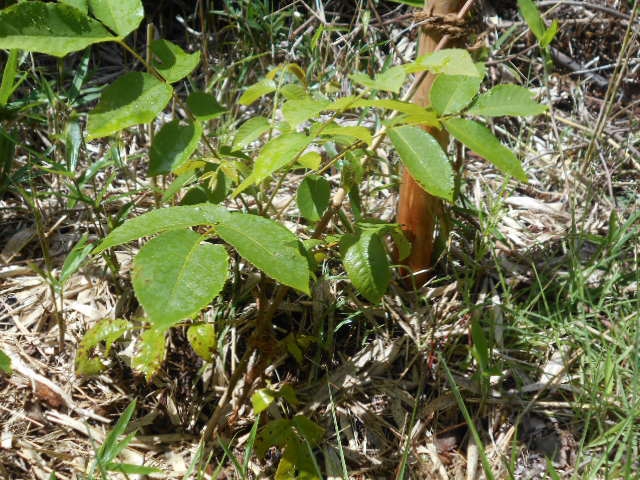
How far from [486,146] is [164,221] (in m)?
0.49

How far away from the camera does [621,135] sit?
212 centimetres

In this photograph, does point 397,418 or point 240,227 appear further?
point 397,418

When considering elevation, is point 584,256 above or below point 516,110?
below

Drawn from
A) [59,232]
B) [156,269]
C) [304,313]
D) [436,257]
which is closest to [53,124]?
[59,232]

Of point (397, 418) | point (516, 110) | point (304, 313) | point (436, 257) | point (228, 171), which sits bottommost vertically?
point (397, 418)

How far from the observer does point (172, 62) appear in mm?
1071

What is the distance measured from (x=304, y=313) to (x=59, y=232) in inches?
30.5

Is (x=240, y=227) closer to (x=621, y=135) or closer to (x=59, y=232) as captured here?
(x=59, y=232)

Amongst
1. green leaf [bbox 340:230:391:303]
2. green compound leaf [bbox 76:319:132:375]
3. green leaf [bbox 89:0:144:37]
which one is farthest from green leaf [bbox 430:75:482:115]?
green compound leaf [bbox 76:319:132:375]

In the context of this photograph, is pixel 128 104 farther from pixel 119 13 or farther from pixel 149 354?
pixel 149 354

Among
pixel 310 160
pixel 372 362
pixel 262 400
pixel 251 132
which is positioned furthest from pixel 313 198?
pixel 372 362

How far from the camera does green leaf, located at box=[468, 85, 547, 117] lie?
3.39 ft

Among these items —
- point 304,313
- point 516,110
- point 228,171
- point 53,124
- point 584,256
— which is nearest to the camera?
point 516,110

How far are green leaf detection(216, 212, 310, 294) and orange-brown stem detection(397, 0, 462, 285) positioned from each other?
56cm
